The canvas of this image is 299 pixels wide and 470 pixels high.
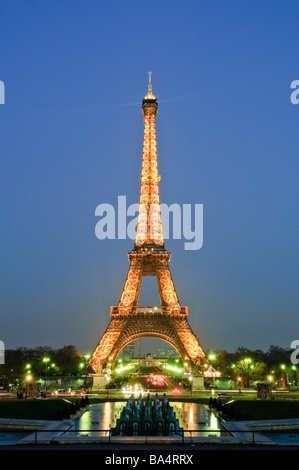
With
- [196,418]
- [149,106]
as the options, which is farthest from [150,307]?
[196,418]

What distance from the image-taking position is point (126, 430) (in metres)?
23.1

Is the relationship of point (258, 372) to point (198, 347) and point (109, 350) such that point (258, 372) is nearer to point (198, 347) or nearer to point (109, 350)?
point (198, 347)

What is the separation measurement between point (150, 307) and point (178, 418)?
5503 centimetres

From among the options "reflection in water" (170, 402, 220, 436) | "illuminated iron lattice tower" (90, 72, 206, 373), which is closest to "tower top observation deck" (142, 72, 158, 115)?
"illuminated iron lattice tower" (90, 72, 206, 373)

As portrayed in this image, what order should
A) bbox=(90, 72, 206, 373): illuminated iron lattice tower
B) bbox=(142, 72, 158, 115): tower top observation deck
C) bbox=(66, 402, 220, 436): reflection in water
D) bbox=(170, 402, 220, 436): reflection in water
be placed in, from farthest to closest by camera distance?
bbox=(142, 72, 158, 115): tower top observation deck
bbox=(90, 72, 206, 373): illuminated iron lattice tower
bbox=(170, 402, 220, 436): reflection in water
bbox=(66, 402, 220, 436): reflection in water

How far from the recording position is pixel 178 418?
109 ft

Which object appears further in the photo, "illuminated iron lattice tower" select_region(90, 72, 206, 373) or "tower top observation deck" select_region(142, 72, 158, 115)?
"tower top observation deck" select_region(142, 72, 158, 115)

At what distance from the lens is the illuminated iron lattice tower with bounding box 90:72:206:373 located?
8031 cm

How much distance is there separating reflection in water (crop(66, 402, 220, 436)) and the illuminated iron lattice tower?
3673cm

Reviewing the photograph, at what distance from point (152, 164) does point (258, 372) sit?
4501 cm

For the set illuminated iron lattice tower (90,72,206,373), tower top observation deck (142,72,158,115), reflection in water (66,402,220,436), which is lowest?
reflection in water (66,402,220,436)

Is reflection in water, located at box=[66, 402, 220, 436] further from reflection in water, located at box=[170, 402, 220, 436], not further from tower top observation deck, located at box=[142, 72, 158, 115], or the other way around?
tower top observation deck, located at box=[142, 72, 158, 115]


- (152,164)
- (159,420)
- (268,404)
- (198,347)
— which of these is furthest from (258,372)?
(159,420)
